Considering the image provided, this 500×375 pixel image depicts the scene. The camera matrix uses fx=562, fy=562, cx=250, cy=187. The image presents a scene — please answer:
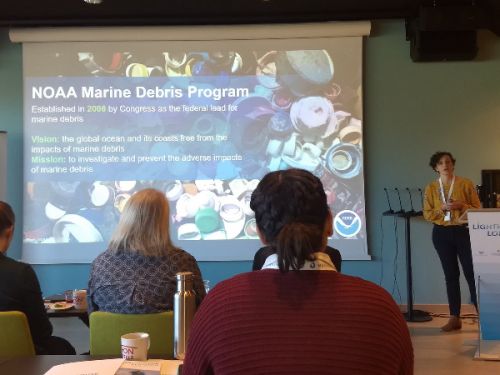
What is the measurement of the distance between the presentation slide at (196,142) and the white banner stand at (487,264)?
5.55ft

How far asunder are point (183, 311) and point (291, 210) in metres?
0.58

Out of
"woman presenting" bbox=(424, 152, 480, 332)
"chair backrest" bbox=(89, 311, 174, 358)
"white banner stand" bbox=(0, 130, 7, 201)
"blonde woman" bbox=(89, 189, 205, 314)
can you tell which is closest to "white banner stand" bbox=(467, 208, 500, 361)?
"woman presenting" bbox=(424, 152, 480, 332)

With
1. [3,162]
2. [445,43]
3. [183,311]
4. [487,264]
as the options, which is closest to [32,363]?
[183,311]

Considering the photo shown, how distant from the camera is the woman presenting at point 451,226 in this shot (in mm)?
4873

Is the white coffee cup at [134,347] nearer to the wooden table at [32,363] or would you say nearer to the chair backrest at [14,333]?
the wooden table at [32,363]

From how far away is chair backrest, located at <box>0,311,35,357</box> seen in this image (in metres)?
2.05

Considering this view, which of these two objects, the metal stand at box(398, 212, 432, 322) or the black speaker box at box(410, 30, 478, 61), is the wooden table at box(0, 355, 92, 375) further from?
the black speaker box at box(410, 30, 478, 61)

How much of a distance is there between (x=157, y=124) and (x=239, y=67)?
38.9 inches

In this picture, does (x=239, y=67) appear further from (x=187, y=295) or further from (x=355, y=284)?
(x=355, y=284)

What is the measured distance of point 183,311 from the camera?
165 cm

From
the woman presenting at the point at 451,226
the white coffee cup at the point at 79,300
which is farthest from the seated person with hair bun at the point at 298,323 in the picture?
the woman presenting at the point at 451,226

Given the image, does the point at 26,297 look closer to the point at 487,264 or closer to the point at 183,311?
the point at 183,311

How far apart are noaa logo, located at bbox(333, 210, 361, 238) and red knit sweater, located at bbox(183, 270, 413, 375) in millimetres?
4334

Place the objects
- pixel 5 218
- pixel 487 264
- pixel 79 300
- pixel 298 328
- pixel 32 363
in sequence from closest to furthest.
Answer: pixel 298 328 → pixel 32 363 → pixel 5 218 → pixel 79 300 → pixel 487 264
